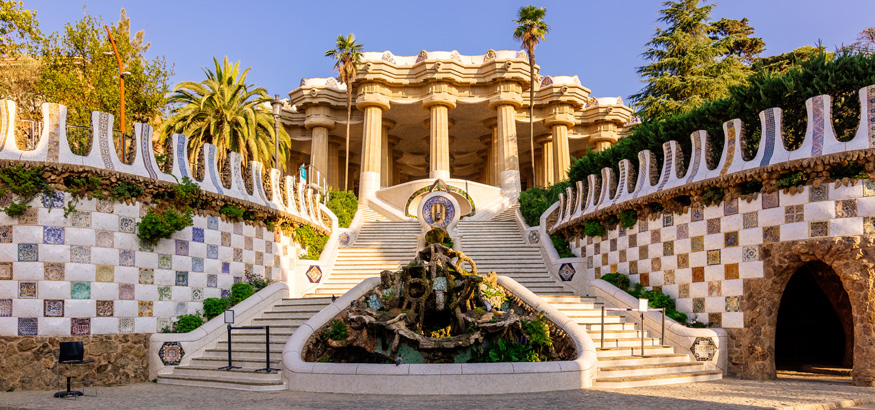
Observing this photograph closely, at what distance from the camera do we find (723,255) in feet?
49.6

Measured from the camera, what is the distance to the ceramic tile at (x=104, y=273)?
46.7 feet

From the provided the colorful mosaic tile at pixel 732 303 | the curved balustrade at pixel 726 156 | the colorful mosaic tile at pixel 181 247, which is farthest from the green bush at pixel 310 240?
the colorful mosaic tile at pixel 732 303

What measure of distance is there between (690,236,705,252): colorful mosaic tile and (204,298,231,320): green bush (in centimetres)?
1182

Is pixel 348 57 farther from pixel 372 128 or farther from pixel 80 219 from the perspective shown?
pixel 80 219

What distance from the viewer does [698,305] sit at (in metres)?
15.7

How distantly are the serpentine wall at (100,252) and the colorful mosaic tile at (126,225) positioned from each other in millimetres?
23

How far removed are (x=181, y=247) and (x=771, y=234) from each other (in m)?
13.6

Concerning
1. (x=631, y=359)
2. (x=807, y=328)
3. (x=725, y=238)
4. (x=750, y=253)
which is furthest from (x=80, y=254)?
(x=807, y=328)

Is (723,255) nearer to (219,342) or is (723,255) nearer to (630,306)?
(630,306)

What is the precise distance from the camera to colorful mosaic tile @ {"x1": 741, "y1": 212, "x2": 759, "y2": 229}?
14484 mm

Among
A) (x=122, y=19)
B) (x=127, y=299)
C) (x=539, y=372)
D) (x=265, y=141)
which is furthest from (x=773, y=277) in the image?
(x=122, y=19)

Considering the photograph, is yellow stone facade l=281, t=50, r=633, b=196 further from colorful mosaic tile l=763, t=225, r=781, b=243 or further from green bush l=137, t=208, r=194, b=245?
colorful mosaic tile l=763, t=225, r=781, b=243

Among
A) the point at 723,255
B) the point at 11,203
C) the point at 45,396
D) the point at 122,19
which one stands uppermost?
the point at 122,19

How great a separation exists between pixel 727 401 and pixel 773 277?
4.33 metres
